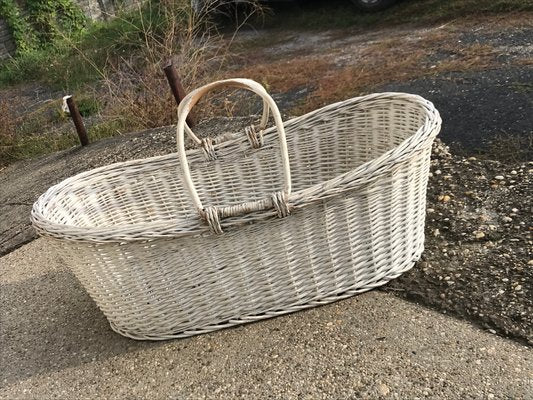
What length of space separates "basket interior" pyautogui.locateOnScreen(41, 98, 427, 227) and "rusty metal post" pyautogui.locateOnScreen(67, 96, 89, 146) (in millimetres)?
2052

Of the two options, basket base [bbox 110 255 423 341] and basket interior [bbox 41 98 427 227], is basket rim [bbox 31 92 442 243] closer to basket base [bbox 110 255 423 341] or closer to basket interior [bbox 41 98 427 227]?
basket base [bbox 110 255 423 341]

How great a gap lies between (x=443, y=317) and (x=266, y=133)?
1.11m

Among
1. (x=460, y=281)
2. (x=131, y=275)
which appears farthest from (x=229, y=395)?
(x=460, y=281)

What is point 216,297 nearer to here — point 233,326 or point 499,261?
point 233,326

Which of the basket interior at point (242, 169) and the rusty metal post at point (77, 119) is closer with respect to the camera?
the basket interior at point (242, 169)

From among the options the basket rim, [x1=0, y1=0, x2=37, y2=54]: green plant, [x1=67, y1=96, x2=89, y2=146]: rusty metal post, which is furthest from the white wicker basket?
[x1=0, y1=0, x2=37, y2=54]: green plant

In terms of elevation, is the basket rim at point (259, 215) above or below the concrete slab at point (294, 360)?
above

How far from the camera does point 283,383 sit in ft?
6.07

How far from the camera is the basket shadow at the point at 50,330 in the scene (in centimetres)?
219

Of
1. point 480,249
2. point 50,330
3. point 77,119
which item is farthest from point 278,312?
point 77,119

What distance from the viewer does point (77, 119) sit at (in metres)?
4.56

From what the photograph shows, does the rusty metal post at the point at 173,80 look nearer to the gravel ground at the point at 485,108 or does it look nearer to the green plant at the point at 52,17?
the gravel ground at the point at 485,108

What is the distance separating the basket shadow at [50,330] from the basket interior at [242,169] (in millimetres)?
368

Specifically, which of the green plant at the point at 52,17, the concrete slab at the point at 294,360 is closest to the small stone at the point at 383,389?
the concrete slab at the point at 294,360
